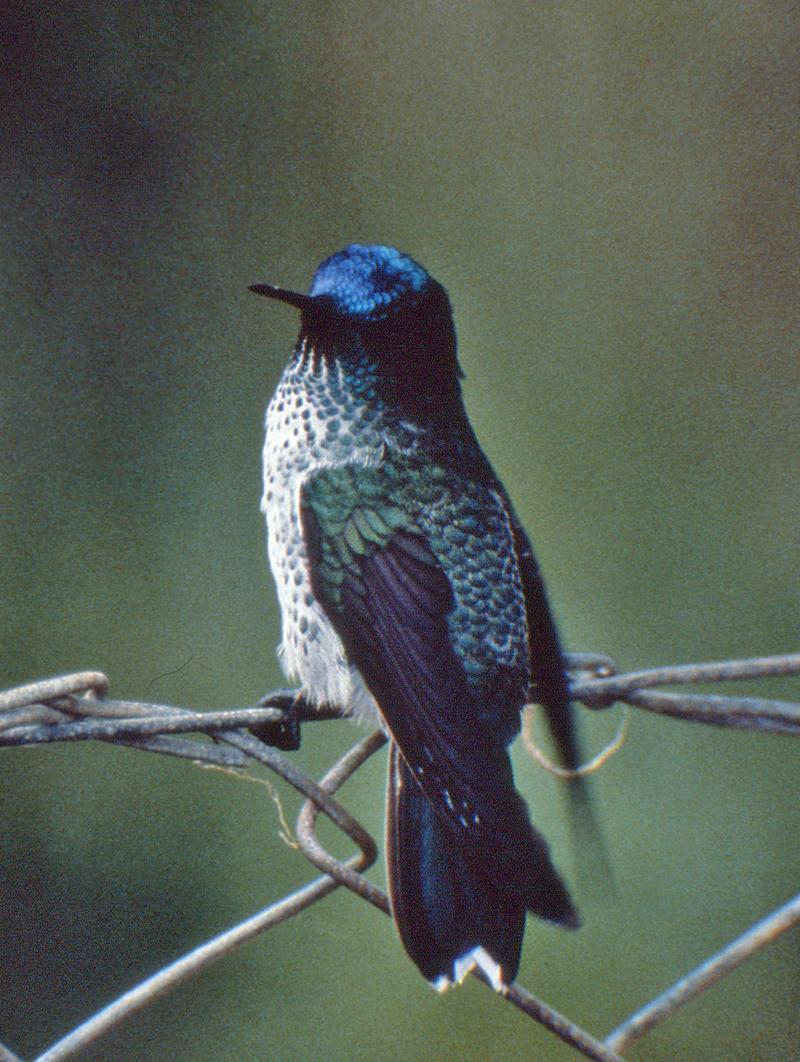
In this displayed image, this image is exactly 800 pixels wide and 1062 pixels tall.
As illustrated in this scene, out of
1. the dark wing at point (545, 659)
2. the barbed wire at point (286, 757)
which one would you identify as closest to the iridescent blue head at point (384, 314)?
the dark wing at point (545, 659)

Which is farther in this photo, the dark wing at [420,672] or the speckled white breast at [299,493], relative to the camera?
the speckled white breast at [299,493]

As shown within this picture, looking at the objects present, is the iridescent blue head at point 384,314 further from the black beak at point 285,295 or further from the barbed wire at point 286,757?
the barbed wire at point 286,757

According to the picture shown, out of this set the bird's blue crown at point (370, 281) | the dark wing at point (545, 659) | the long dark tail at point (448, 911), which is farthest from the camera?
the bird's blue crown at point (370, 281)

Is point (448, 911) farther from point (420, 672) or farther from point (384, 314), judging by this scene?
point (384, 314)

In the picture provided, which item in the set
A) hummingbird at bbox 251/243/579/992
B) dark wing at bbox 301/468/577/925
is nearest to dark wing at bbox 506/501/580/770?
hummingbird at bbox 251/243/579/992

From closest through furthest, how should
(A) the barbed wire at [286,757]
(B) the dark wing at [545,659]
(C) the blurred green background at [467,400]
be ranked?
(A) the barbed wire at [286,757] → (B) the dark wing at [545,659] → (C) the blurred green background at [467,400]

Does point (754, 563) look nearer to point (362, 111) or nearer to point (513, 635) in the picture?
point (513, 635)

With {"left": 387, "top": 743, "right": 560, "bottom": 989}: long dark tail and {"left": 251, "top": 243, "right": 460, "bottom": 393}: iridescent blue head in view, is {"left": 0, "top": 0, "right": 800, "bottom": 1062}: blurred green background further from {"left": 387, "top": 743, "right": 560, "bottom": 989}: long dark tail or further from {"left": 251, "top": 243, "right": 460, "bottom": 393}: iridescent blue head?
{"left": 387, "top": 743, "right": 560, "bottom": 989}: long dark tail
